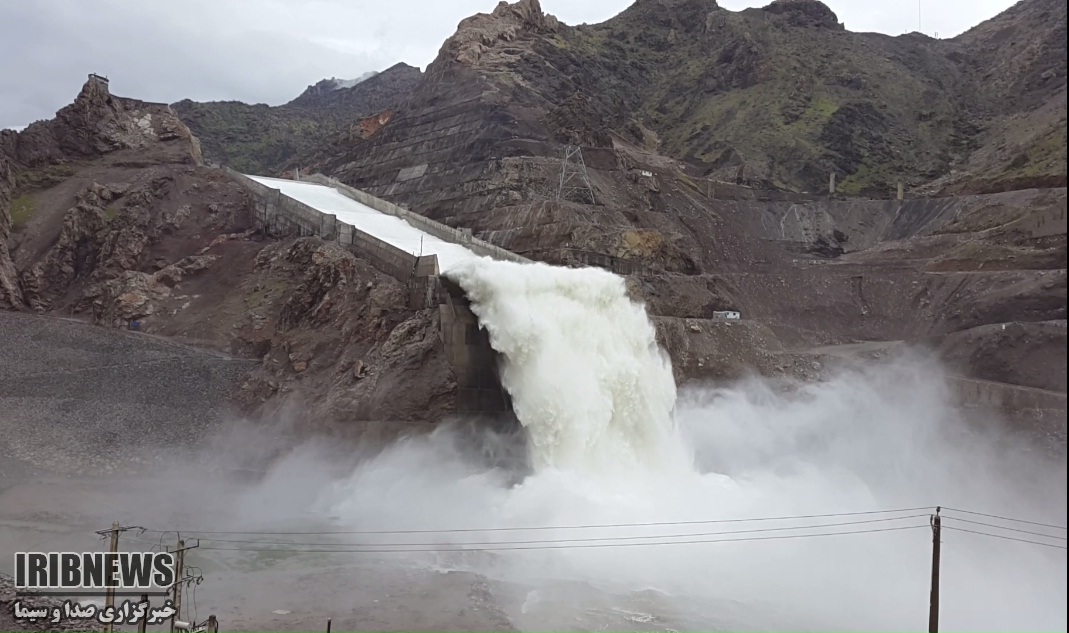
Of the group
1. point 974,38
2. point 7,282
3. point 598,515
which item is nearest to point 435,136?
point 7,282

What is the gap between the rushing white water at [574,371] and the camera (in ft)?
82.1

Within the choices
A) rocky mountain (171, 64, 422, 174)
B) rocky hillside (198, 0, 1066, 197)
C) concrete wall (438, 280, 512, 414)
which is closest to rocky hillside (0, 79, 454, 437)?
concrete wall (438, 280, 512, 414)

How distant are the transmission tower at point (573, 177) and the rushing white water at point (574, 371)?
16281mm

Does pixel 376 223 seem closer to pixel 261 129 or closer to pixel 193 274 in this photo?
pixel 193 274

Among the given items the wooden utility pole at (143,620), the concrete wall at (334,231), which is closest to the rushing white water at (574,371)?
the concrete wall at (334,231)

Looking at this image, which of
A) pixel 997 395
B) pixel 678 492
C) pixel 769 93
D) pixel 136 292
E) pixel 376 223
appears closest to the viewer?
pixel 997 395

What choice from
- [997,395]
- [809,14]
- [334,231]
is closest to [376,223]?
[334,231]

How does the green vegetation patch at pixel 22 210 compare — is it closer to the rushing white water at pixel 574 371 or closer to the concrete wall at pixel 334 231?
the concrete wall at pixel 334 231

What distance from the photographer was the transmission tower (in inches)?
1757

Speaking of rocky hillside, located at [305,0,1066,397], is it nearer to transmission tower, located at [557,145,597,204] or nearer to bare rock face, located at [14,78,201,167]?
transmission tower, located at [557,145,597,204]

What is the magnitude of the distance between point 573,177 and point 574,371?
2282 centimetres

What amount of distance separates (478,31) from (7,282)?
45.3 metres

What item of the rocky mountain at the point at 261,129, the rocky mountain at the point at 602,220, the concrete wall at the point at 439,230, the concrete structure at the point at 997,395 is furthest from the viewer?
the rocky mountain at the point at 261,129

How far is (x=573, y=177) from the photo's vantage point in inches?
1821
